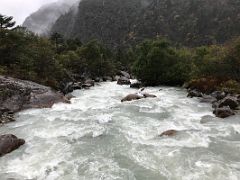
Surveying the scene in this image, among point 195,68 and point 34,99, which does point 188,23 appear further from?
point 34,99

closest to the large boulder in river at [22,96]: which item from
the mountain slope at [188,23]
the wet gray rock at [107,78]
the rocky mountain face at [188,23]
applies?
the wet gray rock at [107,78]

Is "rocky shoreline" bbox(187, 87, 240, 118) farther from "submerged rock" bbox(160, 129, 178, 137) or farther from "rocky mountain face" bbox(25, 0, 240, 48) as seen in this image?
"rocky mountain face" bbox(25, 0, 240, 48)

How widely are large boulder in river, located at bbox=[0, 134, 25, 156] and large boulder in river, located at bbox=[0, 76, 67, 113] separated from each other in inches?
434

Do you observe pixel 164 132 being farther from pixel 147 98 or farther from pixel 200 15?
pixel 200 15

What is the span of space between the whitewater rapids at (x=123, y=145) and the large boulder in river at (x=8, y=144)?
1.35ft

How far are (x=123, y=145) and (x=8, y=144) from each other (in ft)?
23.1

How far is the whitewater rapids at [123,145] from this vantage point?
1617 centimetres

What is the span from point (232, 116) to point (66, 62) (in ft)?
142

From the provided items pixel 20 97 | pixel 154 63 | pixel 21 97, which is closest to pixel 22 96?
pixel 21 97

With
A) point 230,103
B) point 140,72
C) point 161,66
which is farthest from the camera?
point 140,72

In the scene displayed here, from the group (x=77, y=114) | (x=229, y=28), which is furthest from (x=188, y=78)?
(x=229, y=28)

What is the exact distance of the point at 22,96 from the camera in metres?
33.8

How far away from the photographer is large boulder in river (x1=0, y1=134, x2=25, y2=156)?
63.1 feet

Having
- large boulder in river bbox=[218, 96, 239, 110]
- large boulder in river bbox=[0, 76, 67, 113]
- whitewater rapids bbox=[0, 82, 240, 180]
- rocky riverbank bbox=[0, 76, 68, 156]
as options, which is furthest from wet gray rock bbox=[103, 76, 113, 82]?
large boulder in river bbox=[218, 96, 239, 110]
